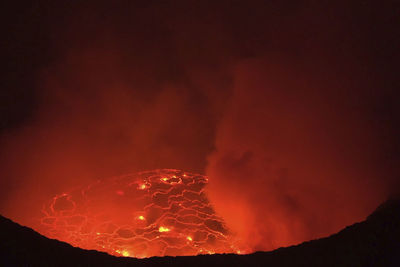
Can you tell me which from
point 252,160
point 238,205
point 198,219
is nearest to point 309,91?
point 252,160

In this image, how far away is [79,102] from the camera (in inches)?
220

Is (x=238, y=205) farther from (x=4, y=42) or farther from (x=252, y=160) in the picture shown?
(x=4, y=42)

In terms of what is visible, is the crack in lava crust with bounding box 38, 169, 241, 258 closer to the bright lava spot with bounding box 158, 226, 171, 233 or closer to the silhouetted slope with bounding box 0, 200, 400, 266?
the bright lava spot with bounding box 158, 226, 171, 233

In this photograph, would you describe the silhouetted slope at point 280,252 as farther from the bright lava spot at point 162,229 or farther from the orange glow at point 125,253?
the bright lava spot at point 162,229

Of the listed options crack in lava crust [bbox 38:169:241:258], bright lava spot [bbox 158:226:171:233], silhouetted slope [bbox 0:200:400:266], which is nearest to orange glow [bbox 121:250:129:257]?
crack in lava crust [bbox 38:169:241:258]

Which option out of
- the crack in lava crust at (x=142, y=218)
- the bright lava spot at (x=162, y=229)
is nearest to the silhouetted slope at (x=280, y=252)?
the crack in lava crust at (x=142, y=218)

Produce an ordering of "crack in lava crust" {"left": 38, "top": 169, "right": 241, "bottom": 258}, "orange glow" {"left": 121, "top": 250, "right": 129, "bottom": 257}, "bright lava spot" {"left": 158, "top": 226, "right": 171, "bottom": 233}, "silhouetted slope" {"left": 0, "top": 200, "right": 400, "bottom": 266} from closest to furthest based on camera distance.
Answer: "silhouetted slope" {"left": 0, "top": 200, "right": 400, "bottom": 266} < "orange glow" {"left": 121, "top": 250, "right": 129, "bottom": 257} < "crack in lava crust" {"left": 38, "top": 169, "right": 241, "bottom": 258} < "bright lava spot" {"left": 158, "top": 226, "right": 171, "bottom": 233}

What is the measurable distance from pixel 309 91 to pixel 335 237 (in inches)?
107

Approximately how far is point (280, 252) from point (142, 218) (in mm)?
2440

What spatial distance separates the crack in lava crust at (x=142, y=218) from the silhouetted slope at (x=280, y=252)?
5.29 feet

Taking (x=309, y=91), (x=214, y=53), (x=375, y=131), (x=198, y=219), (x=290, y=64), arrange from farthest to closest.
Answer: (x=214, y=53) → (x=290, y=64) → (x=309, y=91) → (x=198, y=219) → (x=375, y=131)

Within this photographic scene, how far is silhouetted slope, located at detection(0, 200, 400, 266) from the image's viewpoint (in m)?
1.65

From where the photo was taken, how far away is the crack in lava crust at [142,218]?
3.50 m

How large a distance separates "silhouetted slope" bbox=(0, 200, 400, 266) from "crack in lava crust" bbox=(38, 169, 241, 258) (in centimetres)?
161
